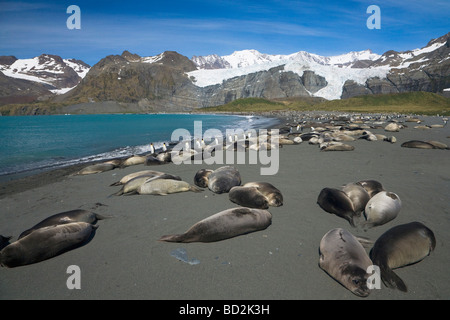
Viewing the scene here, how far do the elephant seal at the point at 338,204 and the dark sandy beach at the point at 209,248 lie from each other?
0.15 m

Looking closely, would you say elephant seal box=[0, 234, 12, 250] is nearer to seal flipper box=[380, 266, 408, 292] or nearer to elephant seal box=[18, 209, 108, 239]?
elephant seal box=[18, 209, 108, 239]

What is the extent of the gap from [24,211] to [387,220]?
9.22 meters

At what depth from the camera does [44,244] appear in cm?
441

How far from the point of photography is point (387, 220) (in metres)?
5.18

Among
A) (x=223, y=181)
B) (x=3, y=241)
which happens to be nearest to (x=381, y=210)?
(x=223, y=181)

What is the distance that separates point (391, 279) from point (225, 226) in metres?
2.73

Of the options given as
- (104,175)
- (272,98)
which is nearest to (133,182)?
(104,175)

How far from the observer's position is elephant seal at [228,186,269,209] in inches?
236

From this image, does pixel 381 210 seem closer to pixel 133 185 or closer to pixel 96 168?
pixel 133 185

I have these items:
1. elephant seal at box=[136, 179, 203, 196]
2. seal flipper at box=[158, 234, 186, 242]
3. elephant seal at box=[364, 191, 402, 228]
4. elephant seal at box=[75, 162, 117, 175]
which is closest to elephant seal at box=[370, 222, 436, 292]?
elephant seal at box=[364, 191, 402, 228]

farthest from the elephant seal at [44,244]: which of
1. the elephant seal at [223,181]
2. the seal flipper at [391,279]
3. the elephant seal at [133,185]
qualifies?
the seal flipper at [391,279]

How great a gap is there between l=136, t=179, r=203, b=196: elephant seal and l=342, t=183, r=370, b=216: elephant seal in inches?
165

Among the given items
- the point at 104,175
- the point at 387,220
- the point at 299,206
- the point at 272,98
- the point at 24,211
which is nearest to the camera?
the point at 387,220
